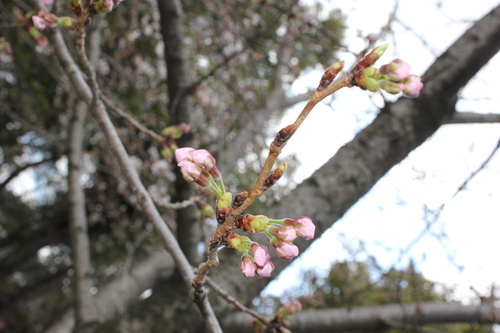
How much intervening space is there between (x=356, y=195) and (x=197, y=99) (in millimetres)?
2572

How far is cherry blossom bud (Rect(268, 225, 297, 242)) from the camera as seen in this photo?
558 mm

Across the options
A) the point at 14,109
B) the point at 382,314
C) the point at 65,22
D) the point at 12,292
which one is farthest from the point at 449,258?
the point at 12,292

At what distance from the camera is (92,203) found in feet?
14.5

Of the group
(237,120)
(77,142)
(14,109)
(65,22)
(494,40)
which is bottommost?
(494,40)

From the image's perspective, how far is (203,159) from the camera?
0.56m

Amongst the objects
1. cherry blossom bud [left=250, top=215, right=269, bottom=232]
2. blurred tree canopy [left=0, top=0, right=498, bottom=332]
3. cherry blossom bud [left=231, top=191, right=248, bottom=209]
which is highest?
blurred tree canopy [left=0, top=0, right=498, bottom=332]

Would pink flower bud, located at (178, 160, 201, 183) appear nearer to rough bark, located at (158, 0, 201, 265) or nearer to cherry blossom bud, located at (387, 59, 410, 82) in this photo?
cherry blossom bud, located at (387, 59, 410, 82)

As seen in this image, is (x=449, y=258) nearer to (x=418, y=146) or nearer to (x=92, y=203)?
(x=418, y=146)

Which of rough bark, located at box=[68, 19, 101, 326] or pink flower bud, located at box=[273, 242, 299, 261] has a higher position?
rough bark, located at box=[68, 19, 101, 326]

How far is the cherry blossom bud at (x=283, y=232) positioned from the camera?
558 mm

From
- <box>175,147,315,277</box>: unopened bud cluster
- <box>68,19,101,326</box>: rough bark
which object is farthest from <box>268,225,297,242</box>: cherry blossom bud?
<box>68,19,101,326</box>: rough bark

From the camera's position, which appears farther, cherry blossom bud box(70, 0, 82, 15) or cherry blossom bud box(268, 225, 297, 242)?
cherry blossom bud box(70, 0, 82, 15)

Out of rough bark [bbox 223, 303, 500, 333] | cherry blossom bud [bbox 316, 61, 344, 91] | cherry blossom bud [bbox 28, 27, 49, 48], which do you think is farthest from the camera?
rough bark [bbox 223, 303, 500, 333]

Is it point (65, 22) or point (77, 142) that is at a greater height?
point (77, 142)
